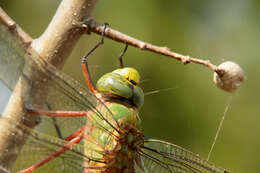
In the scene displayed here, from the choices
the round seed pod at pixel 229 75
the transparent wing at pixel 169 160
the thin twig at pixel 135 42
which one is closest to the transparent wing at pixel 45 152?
the transparent wing at pixel 169 160

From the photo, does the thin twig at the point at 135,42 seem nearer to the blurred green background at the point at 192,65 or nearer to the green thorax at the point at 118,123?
the green thorax at the point at 118,123

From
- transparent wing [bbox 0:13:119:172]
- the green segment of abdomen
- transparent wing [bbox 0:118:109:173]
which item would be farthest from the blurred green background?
transparent wing [bbox 0:118:109:173]

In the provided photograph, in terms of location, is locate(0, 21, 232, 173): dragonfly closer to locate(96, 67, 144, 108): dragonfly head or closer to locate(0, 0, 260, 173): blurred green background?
locate(96, 67, 144, 108): dragonfly head

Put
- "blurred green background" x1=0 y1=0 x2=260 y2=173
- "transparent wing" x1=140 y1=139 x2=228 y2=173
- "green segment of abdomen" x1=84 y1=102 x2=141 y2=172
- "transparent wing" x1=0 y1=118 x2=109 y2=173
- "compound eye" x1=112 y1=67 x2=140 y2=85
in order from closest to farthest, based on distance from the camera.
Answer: "transparent wing" x1=0 y1=118 x2=109 y2=173
"green segment of abdomen" x1=84 y1=102 x2=141 y2=172
"transparent wing" x1=140 y1=139 x2=228 y2=173
"compound eye" x1=112 y1=67 x2=140 y2=85
"blurred green background" x1=0 y1=0 x2=260 y2=173

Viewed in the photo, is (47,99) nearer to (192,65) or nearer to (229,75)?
(229,75)

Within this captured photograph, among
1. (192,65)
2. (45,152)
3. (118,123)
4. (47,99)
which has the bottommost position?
(45,152)

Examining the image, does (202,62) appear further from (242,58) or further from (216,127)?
(242,58)

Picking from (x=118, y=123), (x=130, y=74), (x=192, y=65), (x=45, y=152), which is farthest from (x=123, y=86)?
(x=192, y=65)

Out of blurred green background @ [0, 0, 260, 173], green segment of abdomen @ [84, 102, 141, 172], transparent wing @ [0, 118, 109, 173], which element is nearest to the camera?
transparent wing @ [0, 118, 109, 173]
